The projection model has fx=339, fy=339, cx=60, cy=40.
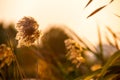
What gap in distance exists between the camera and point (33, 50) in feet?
2.10

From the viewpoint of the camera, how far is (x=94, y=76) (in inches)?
26.1

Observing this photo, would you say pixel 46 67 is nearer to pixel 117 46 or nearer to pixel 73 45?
pixel 73 45

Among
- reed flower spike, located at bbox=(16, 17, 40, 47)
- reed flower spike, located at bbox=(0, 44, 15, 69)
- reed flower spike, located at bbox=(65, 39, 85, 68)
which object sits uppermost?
reed flower spike, located at bbox=(16, 17, 40, 47)

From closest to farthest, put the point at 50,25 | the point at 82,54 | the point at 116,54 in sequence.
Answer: the point at 116,54
the point at 82,54
the point at 50,25

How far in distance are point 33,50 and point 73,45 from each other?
0.28 feet

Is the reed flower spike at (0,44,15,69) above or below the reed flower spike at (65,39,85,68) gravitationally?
above

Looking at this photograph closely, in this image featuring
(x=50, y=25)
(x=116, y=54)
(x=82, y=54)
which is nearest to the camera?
(x=116, y=54)

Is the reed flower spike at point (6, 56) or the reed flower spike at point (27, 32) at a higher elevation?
the reed flower spike at point (27, 32)

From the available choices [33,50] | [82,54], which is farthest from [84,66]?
[33,50]

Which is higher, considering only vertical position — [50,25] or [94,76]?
[50,25]

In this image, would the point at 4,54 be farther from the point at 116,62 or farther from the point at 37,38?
the point at 116,62

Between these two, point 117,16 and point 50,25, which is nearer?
point 117,16

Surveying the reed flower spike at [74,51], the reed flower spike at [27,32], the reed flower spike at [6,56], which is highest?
the reed flower spike at [27,32]

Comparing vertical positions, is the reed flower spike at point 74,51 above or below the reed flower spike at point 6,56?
below
